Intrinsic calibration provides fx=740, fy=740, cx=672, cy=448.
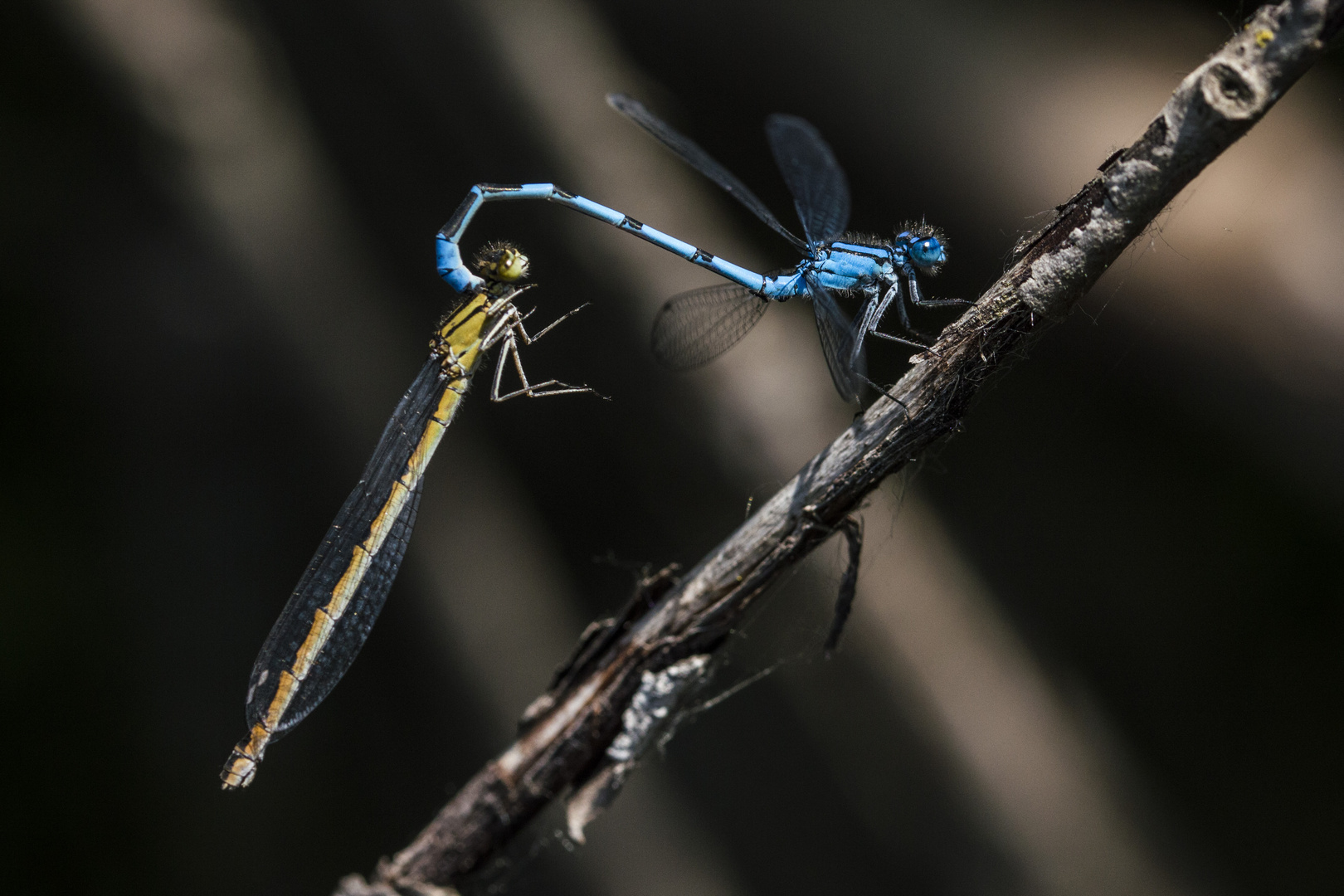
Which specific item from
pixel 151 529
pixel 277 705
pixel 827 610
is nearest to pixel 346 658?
pixel 277 705

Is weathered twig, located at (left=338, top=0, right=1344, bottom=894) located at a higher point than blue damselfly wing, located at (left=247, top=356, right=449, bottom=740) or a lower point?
higher

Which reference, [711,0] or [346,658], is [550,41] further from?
[346,658]

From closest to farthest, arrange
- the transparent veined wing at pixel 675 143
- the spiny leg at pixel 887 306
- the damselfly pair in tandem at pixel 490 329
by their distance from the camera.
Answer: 1. the spiny leg at pixel 887 306
2. the damselfly pair in tandem at pixel 490 329
3. the transparent veined wing at pixel 675 143

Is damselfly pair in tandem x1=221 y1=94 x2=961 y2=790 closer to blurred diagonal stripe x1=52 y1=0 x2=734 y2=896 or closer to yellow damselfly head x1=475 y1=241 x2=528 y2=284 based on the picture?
yellow damselfly head x1=475 y1=241 x2=528 y2=284

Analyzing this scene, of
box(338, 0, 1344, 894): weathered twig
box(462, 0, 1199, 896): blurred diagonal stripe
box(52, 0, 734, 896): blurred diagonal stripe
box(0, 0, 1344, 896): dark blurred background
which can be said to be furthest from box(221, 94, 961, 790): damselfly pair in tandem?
box(52, 0, 734, 896): blurred diagonal stripe

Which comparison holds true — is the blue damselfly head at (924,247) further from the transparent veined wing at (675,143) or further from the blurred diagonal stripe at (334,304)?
the blurred diagonal stripe at (334,304)

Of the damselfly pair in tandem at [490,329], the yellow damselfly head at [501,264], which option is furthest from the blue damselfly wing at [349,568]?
the yellow damselfly head at [501,264]

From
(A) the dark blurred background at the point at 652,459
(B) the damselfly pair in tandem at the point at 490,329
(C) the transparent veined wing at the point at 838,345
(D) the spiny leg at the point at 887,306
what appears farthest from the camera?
(A) the dark blurred background at the point at 652,459
